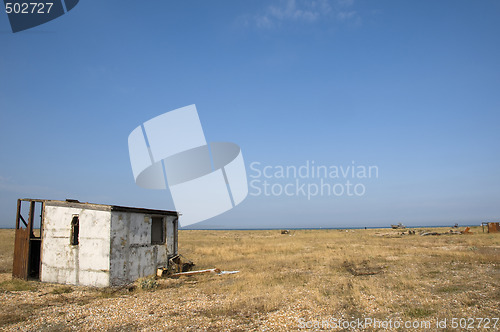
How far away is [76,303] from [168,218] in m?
8.30

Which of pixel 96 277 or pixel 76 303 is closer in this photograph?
pixel 76 303

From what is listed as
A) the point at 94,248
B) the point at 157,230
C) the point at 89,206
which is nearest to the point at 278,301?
the point at 94,248

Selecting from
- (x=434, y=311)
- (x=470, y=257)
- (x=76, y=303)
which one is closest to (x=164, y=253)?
(x=76, y=303)

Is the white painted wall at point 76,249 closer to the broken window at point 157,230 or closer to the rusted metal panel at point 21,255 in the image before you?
the rusted metal panel at point 21,255

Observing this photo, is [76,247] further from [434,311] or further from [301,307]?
[434,311]

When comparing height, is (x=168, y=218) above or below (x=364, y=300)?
above

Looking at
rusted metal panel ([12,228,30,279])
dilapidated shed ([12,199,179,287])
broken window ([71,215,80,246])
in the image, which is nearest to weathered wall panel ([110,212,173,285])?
dilapidated shed ([12,199,179,287])

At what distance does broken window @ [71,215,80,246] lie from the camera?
1586 cm

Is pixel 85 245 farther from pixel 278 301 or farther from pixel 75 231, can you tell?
pixel 278 301

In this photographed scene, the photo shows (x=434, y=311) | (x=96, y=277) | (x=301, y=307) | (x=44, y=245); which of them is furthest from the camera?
(x=44, y=245)

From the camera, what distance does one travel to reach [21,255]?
16.7 meters

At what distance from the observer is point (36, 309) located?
11203mm

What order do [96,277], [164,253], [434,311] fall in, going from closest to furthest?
[434,311] < [96,277] < [164,253]

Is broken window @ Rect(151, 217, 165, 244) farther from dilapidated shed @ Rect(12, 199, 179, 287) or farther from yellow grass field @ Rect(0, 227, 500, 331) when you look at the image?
yellow grass field @ Rect(0, 227, 500, 331)
